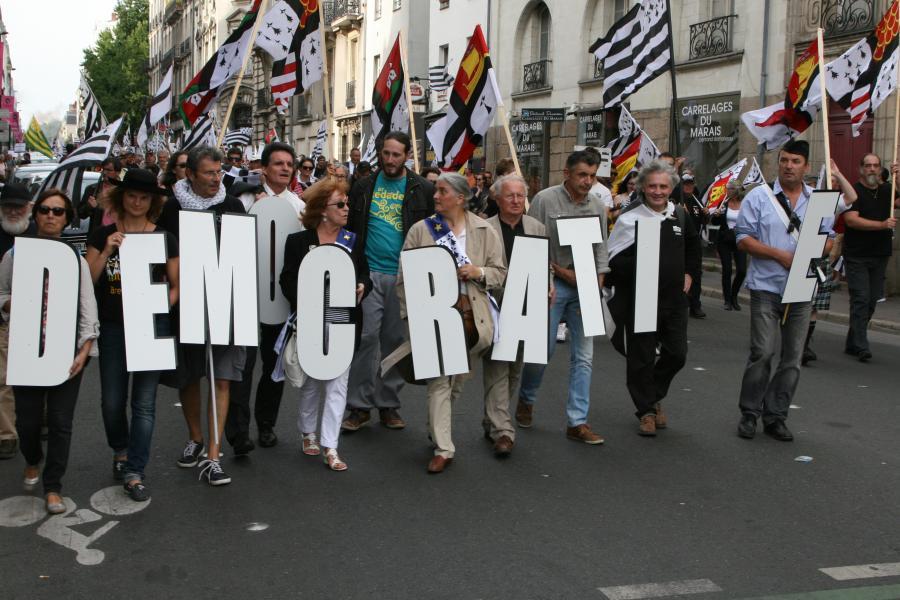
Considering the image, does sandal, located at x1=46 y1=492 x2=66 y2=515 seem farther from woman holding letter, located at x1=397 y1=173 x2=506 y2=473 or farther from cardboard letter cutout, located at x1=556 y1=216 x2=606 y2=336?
cardboard letter cutout, located at x1=556 y1=216 x2=606 y2=336

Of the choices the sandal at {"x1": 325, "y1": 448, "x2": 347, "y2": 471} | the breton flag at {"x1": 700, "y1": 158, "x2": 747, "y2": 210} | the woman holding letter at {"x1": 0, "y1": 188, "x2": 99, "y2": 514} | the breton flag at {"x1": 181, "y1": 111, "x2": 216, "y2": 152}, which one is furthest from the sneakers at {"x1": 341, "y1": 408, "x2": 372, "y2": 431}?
the breton flag at {"x1": 700, "y1": 158, "x2": 747, "y2": 210}

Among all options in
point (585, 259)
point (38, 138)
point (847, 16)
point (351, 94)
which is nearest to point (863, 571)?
A: point (585, 259)

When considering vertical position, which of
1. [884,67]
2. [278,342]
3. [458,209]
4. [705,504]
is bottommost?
[705,504]

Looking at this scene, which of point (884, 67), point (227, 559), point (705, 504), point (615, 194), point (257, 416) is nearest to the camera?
point (227, 559)

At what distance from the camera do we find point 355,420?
6.95m

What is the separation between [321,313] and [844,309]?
10.2 metres

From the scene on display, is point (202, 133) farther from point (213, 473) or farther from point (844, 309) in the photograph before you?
point (213, 473)

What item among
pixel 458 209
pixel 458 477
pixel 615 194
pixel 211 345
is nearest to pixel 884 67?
pixel 615 194

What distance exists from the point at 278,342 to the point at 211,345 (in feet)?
1.98

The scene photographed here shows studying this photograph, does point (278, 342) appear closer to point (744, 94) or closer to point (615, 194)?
point (615, 194)

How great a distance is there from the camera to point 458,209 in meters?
6.14

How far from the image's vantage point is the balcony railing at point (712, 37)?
20.7 meters

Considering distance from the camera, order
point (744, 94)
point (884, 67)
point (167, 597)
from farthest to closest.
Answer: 1. point (744, 94)
2. point (884, 67)
3. point (167, 597)

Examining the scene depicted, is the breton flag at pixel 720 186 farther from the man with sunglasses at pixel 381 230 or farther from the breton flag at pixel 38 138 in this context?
the breton flag at pixel 38 138
